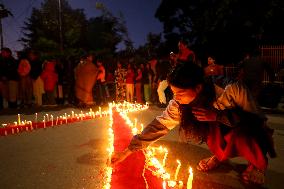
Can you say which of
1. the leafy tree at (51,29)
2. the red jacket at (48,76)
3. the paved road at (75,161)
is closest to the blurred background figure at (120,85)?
the red jacket at (48,76)

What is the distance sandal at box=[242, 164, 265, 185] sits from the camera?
3898 mm

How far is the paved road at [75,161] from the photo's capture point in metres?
4.28

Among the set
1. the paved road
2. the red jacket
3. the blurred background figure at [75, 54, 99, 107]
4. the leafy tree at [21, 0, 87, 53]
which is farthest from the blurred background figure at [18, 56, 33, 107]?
the leafy tree at [21, 0, 87, 53]

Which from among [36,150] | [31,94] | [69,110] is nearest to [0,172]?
[36,150]

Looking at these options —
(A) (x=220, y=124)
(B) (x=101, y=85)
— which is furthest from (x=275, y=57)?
(A) (x=220, y=124)

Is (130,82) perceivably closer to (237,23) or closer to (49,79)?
(49,79)

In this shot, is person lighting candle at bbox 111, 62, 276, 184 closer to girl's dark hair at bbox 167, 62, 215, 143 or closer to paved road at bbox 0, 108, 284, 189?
girl's dark hair at bbox 167, 62, 215, 143

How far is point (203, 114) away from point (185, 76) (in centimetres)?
51

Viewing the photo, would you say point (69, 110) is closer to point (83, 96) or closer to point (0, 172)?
point (83, 96)

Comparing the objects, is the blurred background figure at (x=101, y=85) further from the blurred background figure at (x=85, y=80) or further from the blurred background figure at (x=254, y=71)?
the blurred background figure at (x=254, y=71)

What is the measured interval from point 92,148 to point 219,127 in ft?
9.31

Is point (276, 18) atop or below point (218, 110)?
atop

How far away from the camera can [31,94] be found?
13469 mm

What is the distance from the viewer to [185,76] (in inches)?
128
